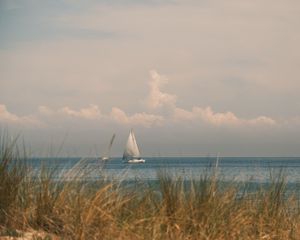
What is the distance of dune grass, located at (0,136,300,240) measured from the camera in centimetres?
696

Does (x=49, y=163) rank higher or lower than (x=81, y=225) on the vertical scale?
higher

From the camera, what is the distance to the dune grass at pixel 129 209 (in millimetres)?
6957

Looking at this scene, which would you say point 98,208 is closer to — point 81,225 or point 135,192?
point 81,225

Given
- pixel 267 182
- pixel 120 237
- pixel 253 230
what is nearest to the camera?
pixel 120 237

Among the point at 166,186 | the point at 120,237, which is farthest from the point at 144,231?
the point at 166,186

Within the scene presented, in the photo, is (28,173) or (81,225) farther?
(28,173)

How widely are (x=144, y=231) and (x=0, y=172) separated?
1891mm

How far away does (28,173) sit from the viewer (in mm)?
7684

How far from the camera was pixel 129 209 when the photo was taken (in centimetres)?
755

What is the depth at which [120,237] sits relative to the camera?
22.1 ft

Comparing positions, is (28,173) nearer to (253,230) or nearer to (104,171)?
(104,171)

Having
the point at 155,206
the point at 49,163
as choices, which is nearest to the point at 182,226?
the point at 155,206

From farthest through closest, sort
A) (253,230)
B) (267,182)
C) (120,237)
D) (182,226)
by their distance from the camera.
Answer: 1. (267,182)
2. (253,230)
3. (182,226)
4. (120,237)

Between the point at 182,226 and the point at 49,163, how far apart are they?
1932 millimetres
